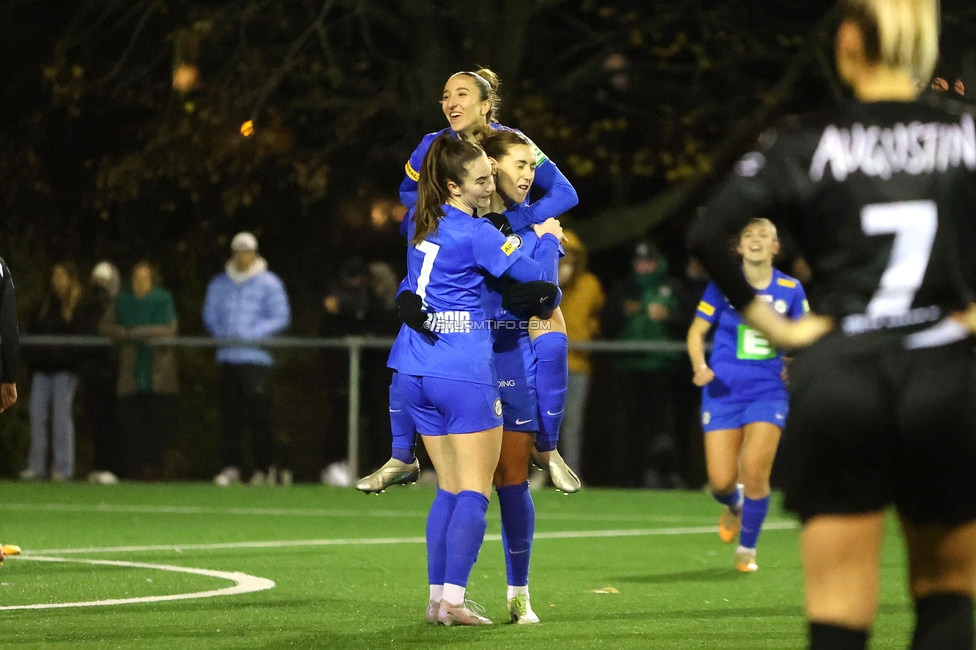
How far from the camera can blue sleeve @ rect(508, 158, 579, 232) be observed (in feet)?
27.0

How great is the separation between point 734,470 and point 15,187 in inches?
481

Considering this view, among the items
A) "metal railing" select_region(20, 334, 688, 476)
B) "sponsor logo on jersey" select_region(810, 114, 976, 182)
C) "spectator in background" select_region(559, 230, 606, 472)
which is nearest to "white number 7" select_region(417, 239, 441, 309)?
"sponsor logo on jersey" select_region(810, 114, 976, 182)

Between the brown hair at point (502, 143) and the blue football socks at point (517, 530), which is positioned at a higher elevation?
the brown hair at point (502, 143)

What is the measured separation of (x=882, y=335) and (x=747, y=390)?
7265mm

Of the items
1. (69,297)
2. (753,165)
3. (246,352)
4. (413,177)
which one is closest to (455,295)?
(413,177)

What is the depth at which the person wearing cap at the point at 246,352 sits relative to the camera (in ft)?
57.5

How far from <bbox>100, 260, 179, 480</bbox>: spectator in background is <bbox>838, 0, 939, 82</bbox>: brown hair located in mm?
14501

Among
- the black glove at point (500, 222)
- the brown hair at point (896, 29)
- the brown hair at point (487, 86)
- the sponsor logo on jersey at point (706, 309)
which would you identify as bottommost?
the sponsor logo on jersey at point (706, 309)

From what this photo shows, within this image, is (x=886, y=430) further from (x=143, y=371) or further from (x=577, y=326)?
(x=143, y=371)

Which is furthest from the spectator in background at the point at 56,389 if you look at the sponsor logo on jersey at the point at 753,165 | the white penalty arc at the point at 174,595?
the sponsor logo on jersey at the point at 753,165

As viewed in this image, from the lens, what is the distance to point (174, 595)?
29.2 ft

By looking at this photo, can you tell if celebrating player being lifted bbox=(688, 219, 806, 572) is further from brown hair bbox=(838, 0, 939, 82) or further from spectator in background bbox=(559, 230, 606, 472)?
brown hair bbox=(838, 0, 939, 82)

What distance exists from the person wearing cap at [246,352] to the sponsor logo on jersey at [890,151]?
1370 centimetres

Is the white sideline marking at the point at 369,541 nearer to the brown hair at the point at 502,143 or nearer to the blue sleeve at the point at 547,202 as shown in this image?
the blue sleeve at the point at 547,202
